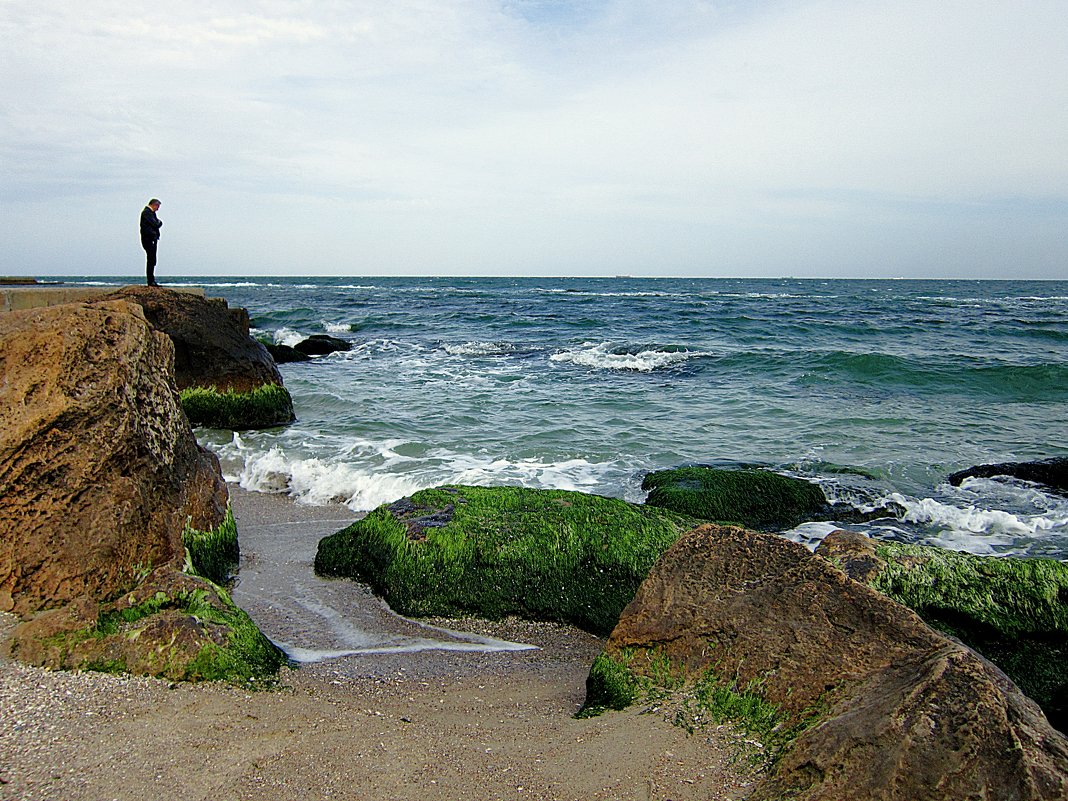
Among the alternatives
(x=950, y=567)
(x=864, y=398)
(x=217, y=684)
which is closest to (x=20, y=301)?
(x=217, y=684)

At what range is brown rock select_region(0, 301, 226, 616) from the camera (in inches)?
161

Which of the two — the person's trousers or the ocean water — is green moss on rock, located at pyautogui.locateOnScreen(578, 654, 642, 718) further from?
the person's trousers

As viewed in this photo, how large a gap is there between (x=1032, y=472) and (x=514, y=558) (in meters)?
6.42

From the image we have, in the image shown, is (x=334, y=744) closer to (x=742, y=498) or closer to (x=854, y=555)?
(x=854, y=555)

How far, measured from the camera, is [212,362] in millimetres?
10906

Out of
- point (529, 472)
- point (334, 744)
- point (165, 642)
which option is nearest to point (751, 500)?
point (529, 472)

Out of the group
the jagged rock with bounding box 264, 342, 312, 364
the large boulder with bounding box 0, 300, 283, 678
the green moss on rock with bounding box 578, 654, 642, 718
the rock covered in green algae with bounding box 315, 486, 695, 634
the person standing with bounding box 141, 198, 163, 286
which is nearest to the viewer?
the green moss on rock with bounding box 578, 654, 642, 718

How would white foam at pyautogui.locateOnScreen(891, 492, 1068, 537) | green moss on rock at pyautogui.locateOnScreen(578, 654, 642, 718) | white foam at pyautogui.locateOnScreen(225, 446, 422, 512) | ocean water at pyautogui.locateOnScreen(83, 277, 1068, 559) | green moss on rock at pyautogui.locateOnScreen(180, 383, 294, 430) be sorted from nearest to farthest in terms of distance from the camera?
green moss on rock at pyautogui.locateOnScreen(578, 654, 642, 718)
white foam at pyautogui.locateOnScreen(891, 492, 1068, 537)
white foam at pyautogui.locateOnScreen(225, 446, 422, 512)
ocean water at pyautogui.locateOnScreen(83, 277, 1068, 559)
green moss on rock at pyautogui.locateOnScreen(180, 383, 294, 430)

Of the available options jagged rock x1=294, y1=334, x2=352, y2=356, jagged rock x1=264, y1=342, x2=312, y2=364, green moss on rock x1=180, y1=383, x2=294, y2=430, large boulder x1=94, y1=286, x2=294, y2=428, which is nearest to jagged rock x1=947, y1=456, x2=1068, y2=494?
green moss on rock x1=180, y1=383, x2=294, y2=430

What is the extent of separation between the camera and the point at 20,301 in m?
12.0

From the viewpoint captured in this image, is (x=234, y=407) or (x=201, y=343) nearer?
(x=201, y=343)

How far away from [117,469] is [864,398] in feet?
41.0

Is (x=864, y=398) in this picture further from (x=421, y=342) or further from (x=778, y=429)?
(x=421, y=342)

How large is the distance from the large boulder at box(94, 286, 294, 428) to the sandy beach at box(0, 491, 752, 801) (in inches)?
290
